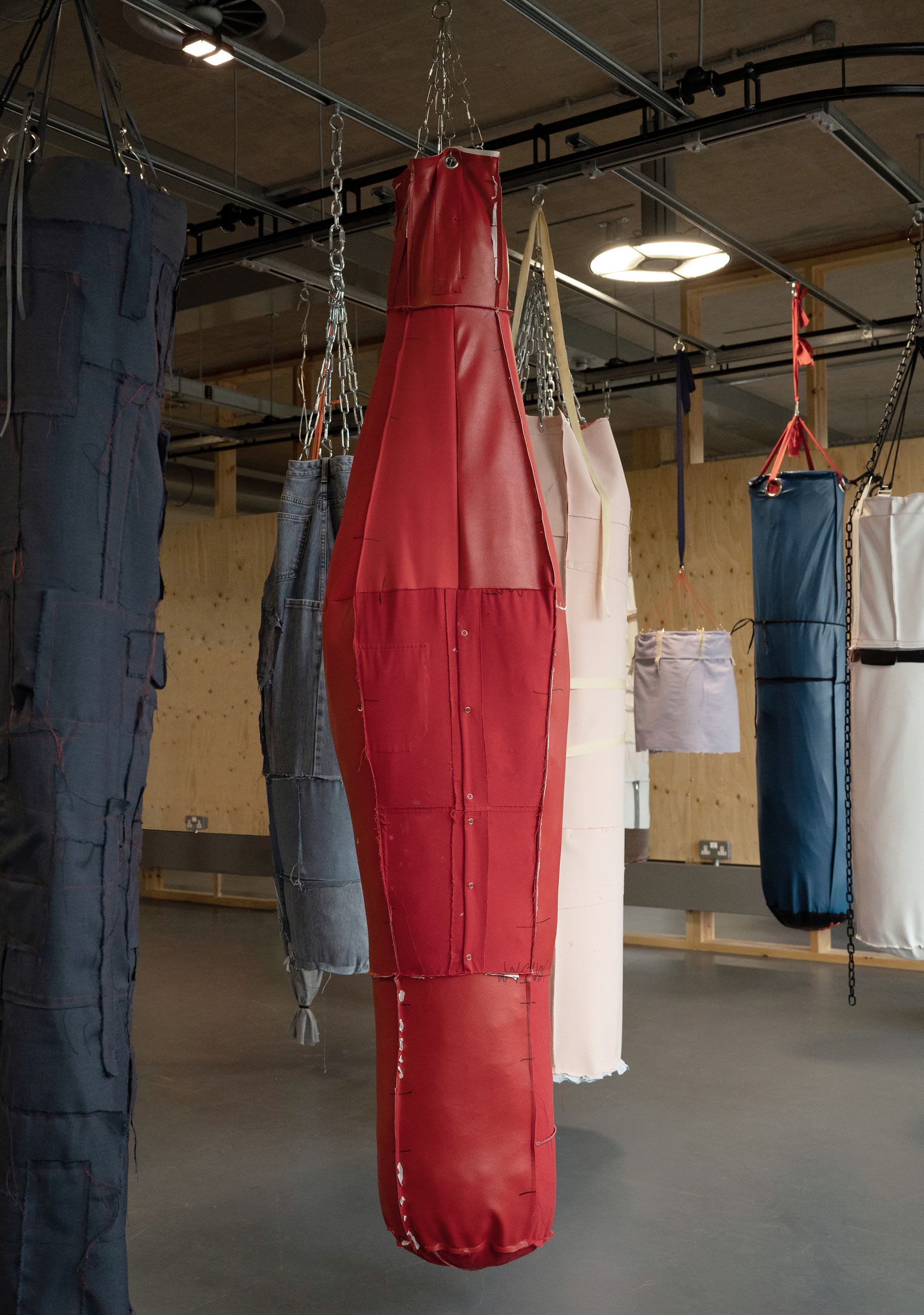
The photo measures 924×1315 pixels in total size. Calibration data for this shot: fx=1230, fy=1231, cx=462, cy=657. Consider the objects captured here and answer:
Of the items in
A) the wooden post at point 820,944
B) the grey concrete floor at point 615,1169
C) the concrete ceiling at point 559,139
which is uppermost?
the concrete ceiling at point 559,139

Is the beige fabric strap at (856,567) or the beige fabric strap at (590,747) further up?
the beige fabric strap at (856,567)

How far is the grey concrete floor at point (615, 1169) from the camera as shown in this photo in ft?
10.8

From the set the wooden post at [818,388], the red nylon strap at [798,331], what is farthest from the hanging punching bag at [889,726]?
the wooden post at [818,388]

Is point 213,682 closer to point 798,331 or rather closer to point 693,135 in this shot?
point 798,331

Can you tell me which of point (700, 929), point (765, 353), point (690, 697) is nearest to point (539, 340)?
point (690, 697)

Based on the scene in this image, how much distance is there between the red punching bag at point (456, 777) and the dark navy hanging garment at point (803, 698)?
85.8 inches

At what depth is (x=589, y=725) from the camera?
2.68 meters

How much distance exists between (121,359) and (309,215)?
381 cm

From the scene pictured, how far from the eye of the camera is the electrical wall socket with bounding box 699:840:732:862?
8.00 m

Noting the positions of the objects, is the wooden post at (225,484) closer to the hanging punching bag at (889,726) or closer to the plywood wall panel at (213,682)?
the plywood wall panel at (213,682)

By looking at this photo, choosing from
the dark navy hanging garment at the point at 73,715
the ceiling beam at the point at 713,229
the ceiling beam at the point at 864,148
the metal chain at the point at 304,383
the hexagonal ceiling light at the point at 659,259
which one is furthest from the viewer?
the hexagonal ceiling light at the point at 659,259

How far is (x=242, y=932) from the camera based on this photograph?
351 inches

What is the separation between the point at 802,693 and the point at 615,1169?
5.67 feet

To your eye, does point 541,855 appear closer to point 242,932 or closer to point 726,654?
point 726,654
